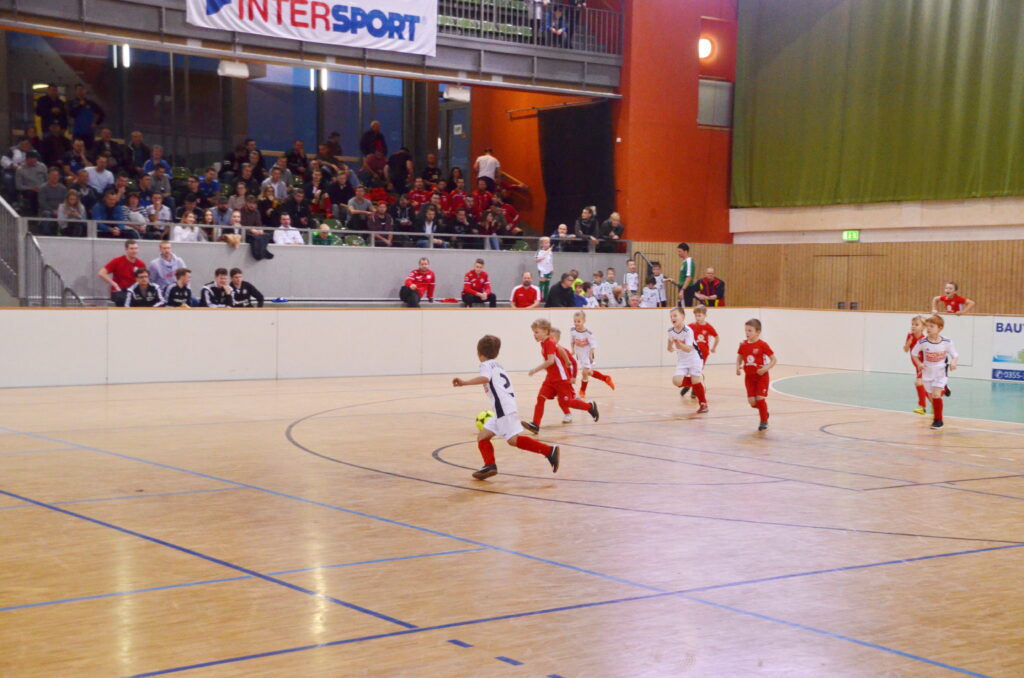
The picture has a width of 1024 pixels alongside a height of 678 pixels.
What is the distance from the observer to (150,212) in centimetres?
2481

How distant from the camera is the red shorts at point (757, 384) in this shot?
650 inches

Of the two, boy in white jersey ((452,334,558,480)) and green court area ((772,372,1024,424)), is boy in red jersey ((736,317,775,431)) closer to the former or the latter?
green court area ((772,372,1024,424))

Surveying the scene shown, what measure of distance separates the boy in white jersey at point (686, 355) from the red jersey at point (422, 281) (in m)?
9.70

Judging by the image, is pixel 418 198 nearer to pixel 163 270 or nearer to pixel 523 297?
pixel 523 297

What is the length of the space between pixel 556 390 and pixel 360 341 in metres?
9.39

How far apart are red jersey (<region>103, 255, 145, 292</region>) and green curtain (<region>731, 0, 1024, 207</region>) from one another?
21.0 metres

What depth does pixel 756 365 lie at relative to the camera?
16641 mm

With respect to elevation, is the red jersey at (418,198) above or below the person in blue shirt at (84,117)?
below

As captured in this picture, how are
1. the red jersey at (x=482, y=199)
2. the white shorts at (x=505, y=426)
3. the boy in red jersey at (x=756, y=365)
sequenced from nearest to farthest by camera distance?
the white shorts at (x=505, y=426) → the boy in red jersey at (x=756, y=365) → the red jersey at (x=482, y=199)

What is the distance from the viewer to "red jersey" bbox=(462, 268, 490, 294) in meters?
27.7

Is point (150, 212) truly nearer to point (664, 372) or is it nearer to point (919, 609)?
point (664, 372)

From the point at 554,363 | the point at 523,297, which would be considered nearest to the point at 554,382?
the point at 554,363

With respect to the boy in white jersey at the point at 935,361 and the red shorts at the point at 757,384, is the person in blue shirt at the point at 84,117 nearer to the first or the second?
the red shorts at the point at 757,384

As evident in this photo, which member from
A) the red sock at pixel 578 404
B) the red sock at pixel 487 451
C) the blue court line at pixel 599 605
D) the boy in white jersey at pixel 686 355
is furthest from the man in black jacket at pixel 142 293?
the blue court line at pixel 599 605
